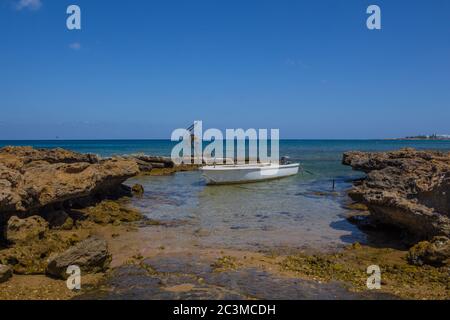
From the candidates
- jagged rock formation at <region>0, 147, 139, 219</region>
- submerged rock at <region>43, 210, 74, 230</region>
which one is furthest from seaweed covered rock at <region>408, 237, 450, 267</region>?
submerged rock at <region>43, 210, 74, 230</region>

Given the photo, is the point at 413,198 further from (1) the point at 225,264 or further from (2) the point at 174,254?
(2) the point at 174,254

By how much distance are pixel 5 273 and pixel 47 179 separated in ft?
16.2

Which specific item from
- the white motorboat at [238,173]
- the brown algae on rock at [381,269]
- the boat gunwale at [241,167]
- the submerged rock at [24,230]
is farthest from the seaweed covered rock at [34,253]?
the white motorboat at [238,173]

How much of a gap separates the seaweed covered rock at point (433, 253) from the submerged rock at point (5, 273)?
28.9ft

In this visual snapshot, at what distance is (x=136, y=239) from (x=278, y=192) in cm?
1332

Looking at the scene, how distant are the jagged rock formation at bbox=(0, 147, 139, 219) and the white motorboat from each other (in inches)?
352

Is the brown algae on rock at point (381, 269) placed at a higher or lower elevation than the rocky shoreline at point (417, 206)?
lower

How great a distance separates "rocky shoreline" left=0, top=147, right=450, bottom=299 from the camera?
8.07 m

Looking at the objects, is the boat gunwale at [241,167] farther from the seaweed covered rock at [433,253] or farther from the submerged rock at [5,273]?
the submerged rock at [5,273]

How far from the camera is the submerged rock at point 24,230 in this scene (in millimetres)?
10289

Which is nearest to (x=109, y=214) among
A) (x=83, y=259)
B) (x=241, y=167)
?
(x=83, y=259)

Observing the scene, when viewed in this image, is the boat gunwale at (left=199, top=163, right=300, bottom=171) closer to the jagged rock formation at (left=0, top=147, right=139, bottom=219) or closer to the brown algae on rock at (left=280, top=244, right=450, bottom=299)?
the jagged rock formation at (left=0, top=147, right=139, bottom=219)
